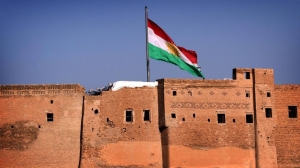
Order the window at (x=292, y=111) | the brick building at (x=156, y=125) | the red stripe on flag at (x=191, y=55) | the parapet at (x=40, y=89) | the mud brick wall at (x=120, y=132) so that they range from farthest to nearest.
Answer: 1. the window at (x=292, y=111)
2. the red stripe on flag at (x=191, y=55)
3. the mud brick wall at (x=120, y=132)
4. the parapet at (x=40, y=89)
5. the brick building at (x=156, y=125)

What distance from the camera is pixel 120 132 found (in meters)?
35.0

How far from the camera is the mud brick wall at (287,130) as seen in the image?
38.0 metres

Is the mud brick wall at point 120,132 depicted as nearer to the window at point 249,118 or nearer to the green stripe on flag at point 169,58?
the green stripe on flag at point 169,58

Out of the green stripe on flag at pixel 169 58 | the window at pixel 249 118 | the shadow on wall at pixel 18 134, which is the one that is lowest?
the shadow on wall at pixel 18 134

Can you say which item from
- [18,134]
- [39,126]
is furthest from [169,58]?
[18,134]

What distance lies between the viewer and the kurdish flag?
37844mm

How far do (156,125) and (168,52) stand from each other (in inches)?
195

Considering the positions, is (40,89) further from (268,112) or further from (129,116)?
(268,112)

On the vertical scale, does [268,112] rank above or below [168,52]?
below

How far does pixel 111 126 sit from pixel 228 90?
7.35 meters

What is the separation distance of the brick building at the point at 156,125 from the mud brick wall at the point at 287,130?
61mm

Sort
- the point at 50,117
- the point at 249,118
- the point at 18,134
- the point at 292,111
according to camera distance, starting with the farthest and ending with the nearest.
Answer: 1. the point at 292,111
2. the point at 249,118
3. the point at 50,117
4. the point at 18,134

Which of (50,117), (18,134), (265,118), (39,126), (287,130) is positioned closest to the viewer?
(18,134)

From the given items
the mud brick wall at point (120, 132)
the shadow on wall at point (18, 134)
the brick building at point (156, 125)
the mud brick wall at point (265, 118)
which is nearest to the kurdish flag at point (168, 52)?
the brick building at point (156, 125)
